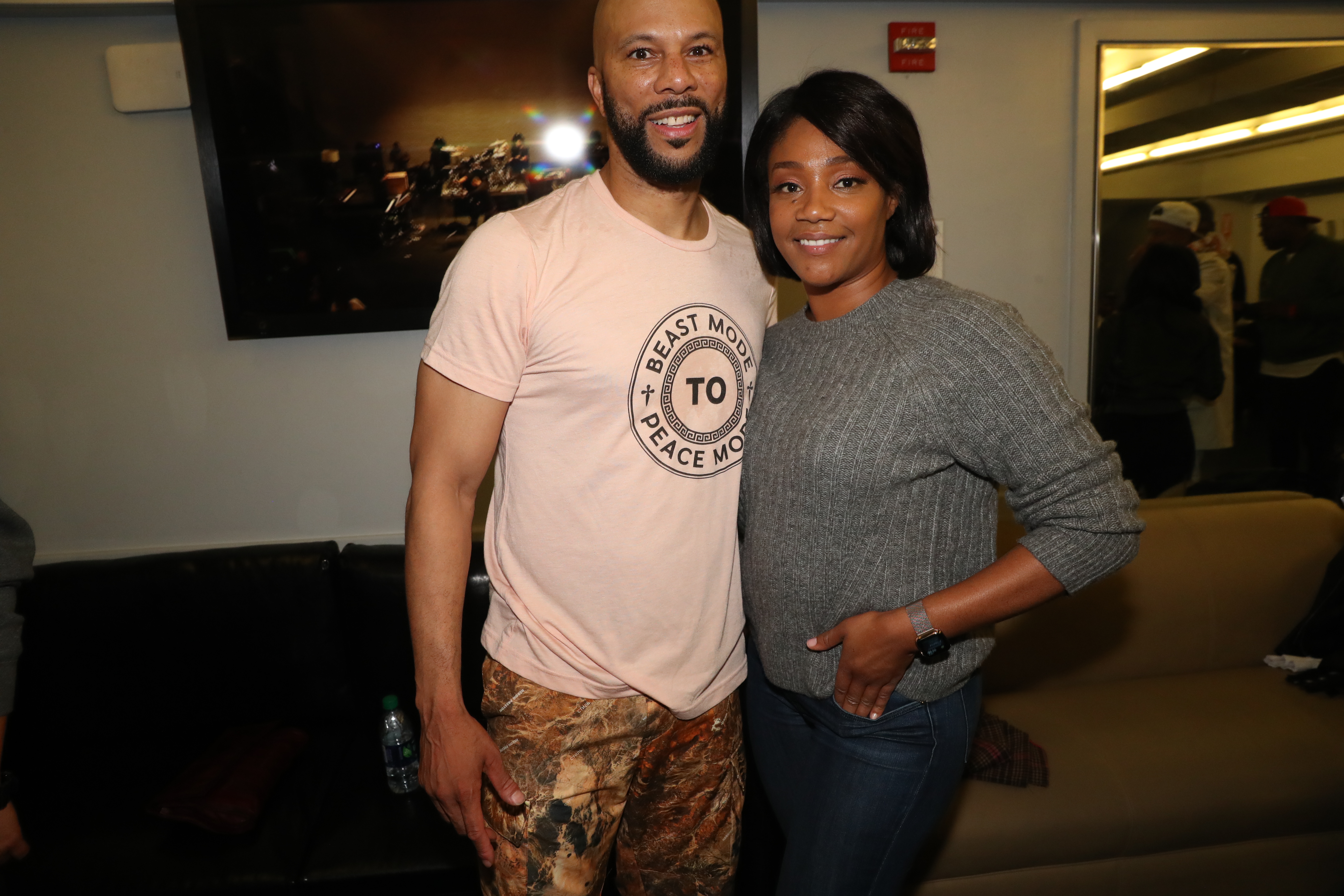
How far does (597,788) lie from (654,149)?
1012 millimetres

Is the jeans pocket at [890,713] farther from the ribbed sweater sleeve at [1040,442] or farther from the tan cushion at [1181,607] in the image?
the tan cushion at [1181,607]


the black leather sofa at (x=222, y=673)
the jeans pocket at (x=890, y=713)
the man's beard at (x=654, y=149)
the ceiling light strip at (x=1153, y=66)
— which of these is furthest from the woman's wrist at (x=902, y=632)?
the ceiling light strip at (x=1153, y=66)

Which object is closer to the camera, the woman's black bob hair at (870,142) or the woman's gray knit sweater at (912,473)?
the woman's gray knit sweater at (912,473)

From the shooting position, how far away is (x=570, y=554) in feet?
3.95

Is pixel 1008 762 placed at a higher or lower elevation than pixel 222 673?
lower

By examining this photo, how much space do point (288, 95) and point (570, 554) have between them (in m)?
1.71

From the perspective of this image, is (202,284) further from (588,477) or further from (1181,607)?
(1181,607)

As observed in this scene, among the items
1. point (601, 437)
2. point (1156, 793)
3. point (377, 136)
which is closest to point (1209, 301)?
point (1156, 793)

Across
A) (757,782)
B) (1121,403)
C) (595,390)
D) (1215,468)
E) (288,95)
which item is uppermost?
(288,95)

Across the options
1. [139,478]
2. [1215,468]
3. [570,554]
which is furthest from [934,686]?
[139,478]

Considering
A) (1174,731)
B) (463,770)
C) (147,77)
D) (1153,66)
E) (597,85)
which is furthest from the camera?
(1153,66)

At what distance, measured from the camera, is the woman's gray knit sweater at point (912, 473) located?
1048 mm

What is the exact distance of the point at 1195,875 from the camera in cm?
189

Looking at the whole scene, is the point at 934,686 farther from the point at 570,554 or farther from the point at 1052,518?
the point at 570,554
